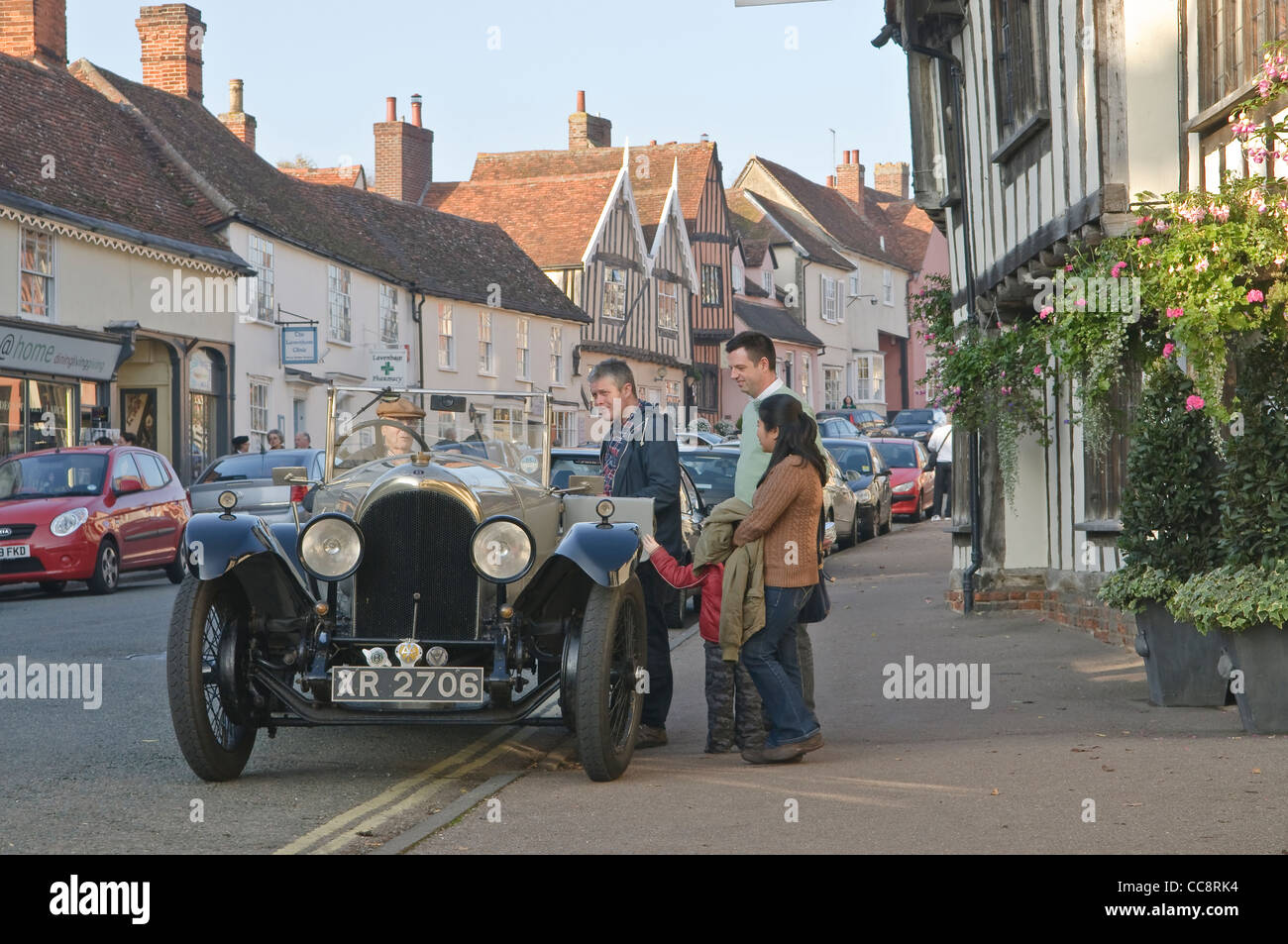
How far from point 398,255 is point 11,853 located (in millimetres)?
36167

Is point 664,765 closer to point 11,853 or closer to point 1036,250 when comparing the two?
point 11,853

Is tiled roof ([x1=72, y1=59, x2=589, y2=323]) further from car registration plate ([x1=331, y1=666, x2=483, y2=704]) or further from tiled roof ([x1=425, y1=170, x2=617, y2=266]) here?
car registration plate ([x1=331, y1=666, x2=483, y2=704])

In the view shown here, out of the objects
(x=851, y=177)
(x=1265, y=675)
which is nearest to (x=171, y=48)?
(x=1265, y=675)

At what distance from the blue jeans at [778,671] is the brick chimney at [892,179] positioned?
79.7 metres

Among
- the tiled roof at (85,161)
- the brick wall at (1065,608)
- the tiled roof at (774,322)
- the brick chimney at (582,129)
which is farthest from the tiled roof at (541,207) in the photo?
the brick wall at (1065,608)

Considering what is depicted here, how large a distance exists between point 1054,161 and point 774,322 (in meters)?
48.0

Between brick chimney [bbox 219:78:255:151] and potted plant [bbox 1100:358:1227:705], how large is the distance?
117ft

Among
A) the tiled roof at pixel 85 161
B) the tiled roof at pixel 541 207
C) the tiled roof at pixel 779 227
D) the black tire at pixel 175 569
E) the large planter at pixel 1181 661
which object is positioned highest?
the tiled roof at pixel 779 227

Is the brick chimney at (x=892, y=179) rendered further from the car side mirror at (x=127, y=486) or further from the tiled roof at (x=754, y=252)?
the car side mirror at (x=127, y=486)

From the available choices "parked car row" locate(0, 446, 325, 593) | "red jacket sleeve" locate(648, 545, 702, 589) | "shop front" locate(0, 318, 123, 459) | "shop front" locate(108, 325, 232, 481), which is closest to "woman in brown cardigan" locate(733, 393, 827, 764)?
"red jacket sleeve" locate(648, 545, 702, 589)

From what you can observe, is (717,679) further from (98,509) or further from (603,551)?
(98,509)

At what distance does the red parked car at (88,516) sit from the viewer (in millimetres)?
17812

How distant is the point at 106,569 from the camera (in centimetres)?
1845

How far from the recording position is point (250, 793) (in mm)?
7016
